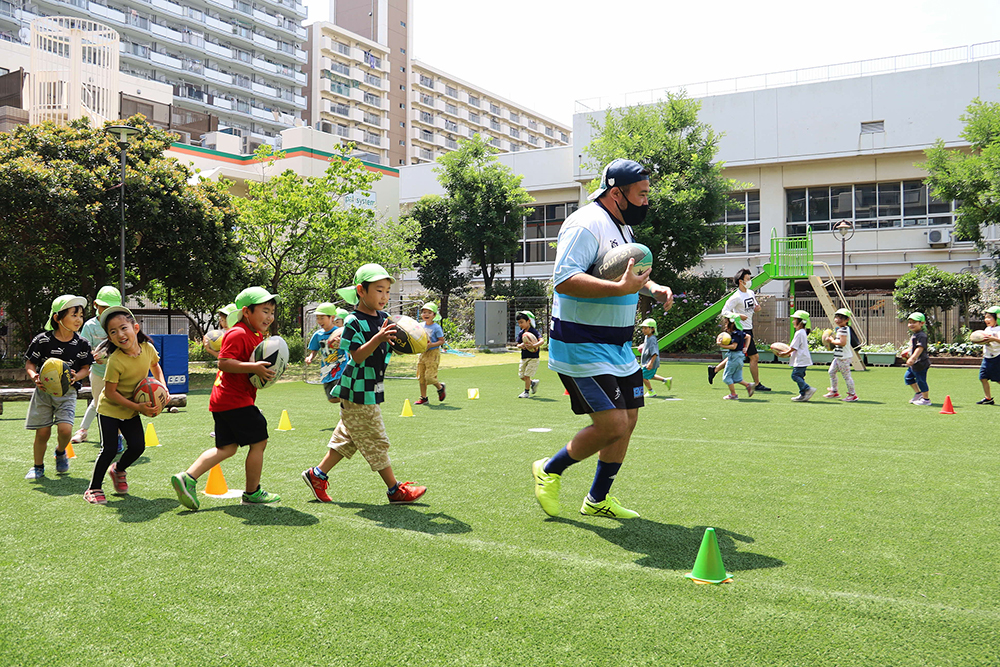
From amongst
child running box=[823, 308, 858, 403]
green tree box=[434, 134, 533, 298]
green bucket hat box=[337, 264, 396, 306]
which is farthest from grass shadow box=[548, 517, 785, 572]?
green tree box=[434, 134, 533, 298]

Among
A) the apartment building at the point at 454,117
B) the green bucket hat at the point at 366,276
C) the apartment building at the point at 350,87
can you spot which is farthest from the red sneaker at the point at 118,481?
the apartment building at the point at 454,117

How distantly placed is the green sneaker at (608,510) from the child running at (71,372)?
184 inches

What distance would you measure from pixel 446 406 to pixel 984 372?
29.0 ft

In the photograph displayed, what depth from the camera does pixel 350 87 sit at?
3142 inches

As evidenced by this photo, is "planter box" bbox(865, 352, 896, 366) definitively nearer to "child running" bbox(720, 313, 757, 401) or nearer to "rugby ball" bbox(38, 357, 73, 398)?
"child running" bbox(720, 313, 757, 401)

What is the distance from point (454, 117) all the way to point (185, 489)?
92.9 m

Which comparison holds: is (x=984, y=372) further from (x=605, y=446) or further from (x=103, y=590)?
(x=103, y=590)

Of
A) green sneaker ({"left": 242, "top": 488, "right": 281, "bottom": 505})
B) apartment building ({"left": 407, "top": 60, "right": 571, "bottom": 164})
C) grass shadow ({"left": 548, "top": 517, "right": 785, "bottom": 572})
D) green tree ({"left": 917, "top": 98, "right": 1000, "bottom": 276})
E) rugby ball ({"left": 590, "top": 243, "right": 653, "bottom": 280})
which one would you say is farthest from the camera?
apartment building ({"left": 407, "top": 60, "right": 571, "bottom": 164})

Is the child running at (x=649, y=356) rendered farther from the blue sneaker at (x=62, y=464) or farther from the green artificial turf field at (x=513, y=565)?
the blue sneaker at (x=62, y=464)

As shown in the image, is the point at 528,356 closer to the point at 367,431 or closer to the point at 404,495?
the point at 404,495

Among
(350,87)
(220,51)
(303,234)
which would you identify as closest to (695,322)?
(303,234)

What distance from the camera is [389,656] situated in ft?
9.47

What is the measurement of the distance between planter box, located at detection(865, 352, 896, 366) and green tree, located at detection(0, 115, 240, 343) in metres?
19.3

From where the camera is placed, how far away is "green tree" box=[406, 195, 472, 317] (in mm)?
40000
